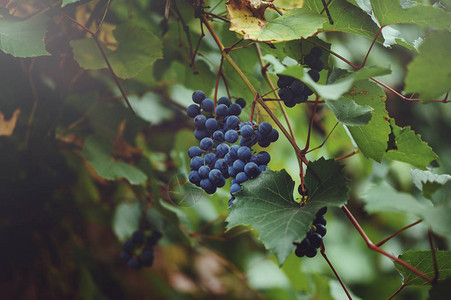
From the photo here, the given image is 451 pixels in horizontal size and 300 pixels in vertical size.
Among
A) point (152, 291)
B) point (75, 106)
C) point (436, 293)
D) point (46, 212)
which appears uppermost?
point (436, 293)

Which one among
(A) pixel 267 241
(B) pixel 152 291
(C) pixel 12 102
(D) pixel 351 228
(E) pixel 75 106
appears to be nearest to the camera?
(A) pixel 267 241

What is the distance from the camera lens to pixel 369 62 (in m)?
1.95

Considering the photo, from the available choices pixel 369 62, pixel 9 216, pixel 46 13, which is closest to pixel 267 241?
pixel 46 13

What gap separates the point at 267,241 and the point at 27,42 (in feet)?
1.98

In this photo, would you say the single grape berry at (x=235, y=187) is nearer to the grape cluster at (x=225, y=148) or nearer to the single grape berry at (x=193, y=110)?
the grape cluster at (x=225, y=148)

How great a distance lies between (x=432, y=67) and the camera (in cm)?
58

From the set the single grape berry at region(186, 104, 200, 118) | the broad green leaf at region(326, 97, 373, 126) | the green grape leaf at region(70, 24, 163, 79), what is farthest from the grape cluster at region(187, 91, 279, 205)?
the green grape leaf at region(70, 24, 163, 79)

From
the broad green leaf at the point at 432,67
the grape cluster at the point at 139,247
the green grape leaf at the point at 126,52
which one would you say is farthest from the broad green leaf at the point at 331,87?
the grape cluster at the point at 139,247

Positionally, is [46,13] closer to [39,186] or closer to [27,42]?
[27,42]

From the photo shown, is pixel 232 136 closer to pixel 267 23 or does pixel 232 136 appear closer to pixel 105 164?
pixel 267 23

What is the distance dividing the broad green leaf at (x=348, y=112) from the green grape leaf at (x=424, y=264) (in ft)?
0.93

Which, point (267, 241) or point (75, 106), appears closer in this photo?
point (267, 241)

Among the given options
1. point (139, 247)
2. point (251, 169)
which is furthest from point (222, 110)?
point (139, 247)

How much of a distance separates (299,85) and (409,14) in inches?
10.2
